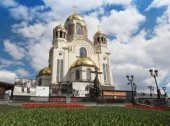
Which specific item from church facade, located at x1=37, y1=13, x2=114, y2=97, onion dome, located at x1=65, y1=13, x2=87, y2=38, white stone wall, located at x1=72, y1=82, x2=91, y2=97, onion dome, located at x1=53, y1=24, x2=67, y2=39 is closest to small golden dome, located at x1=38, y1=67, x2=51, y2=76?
church facade, located at x1=37, y1=13, x2=114, y2=97

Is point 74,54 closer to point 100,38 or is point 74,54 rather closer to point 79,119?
point 100,38

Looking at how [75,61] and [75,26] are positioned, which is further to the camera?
[75,26]

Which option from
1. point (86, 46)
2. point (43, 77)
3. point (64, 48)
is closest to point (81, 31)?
point (86, 46)

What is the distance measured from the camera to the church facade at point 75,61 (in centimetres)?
4134

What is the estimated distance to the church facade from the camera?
4134 centimetres

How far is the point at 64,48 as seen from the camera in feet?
156

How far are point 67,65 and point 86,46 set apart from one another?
342 inches

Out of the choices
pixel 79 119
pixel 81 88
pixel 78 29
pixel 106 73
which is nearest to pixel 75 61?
pixel 106 73

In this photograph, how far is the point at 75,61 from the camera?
46750 millimetres

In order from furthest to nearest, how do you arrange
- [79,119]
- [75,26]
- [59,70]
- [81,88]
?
[75,26], [59,70], [81,88], [79,119]

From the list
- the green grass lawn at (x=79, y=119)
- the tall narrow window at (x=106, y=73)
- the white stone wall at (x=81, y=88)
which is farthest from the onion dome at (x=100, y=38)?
the green grass lawn at (x=79, y=119)

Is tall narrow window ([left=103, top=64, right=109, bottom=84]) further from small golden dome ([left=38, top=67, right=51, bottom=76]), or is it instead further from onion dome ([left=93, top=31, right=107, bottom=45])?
small golden dome ([left=38, top=67, right=51, bottom=76])

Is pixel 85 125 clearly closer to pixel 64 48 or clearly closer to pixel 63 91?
pixel 63 91

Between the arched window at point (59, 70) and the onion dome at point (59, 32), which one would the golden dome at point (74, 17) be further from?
the arched window at point (59, 70)
